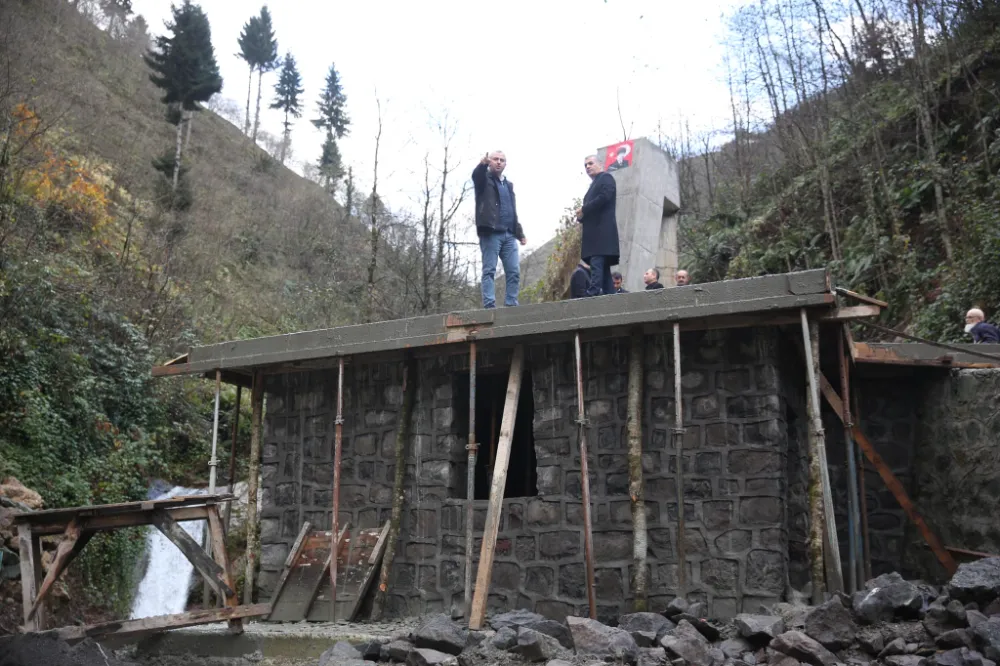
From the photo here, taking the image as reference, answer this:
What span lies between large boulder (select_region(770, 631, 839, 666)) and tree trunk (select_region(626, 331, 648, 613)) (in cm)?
187

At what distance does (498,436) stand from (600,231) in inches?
114

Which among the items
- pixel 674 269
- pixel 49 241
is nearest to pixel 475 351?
pixel 674 269

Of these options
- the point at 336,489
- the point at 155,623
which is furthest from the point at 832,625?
the point at 155,623

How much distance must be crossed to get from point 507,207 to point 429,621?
5097 mm

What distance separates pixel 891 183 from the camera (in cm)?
1767

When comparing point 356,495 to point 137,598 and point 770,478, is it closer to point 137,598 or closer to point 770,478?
point 770,478

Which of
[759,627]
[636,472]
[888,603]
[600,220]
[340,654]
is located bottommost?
[340,654]

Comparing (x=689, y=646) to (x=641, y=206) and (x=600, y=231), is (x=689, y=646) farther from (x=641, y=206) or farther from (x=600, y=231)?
(x=641, y=206)

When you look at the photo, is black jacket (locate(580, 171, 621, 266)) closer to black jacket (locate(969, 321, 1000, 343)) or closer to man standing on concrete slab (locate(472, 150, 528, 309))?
man standing on concrete slab (locate(472, 150, 528, 309))

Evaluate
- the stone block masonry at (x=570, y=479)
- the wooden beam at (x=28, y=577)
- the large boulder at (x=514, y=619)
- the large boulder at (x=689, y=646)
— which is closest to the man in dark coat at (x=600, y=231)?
the stone block masonry at (x=570, y=479)

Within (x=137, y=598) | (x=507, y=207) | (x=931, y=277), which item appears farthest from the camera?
(x=931, y=277)

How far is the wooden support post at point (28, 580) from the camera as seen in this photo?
26.3 feet

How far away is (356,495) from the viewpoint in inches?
402

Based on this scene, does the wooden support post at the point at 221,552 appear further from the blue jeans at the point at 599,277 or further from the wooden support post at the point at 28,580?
the blue jeans at the point at 599,277
